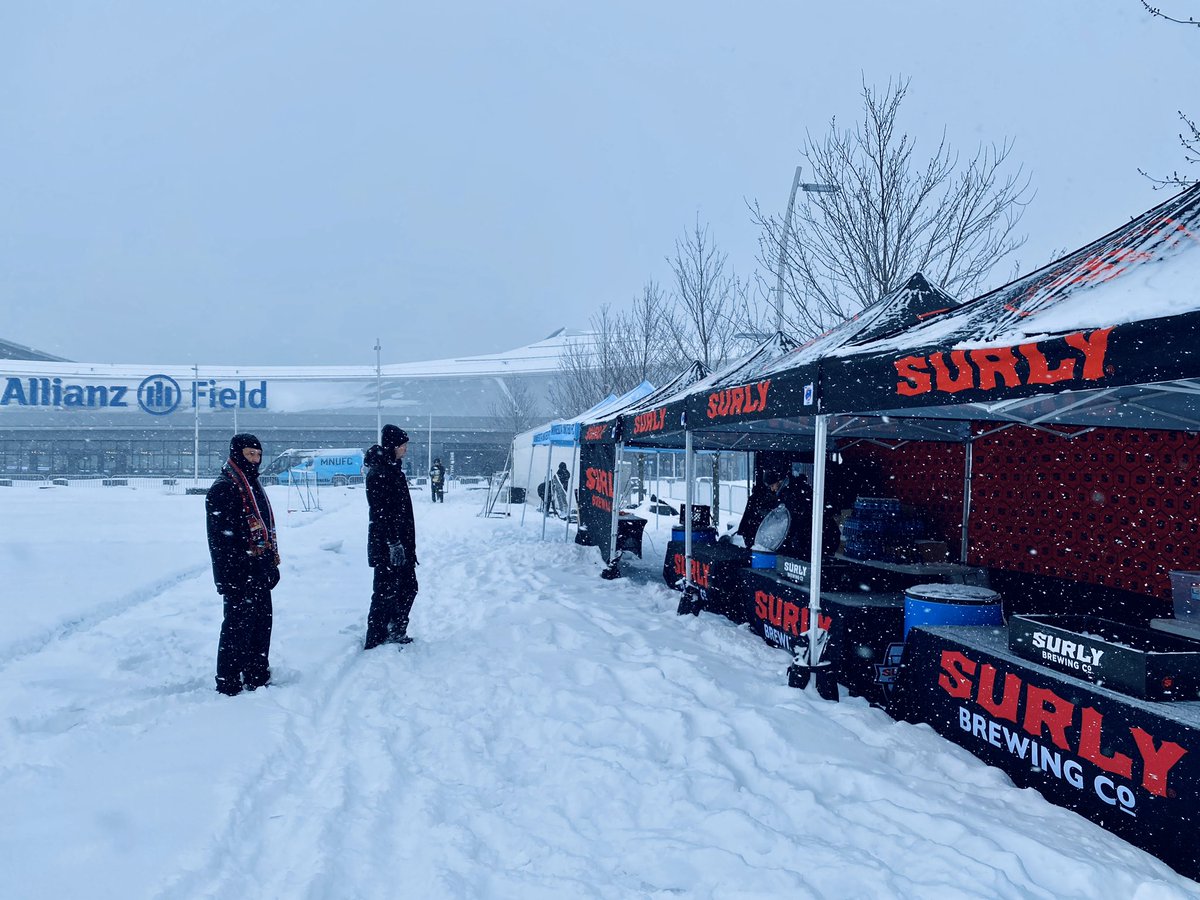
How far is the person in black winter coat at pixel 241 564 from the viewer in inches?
181

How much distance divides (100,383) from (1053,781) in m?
68.7

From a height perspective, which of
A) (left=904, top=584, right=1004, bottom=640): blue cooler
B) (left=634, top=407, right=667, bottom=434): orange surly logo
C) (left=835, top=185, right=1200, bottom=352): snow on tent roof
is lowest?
(left=904, top=584, right=1004, bottom=640): blue cooler

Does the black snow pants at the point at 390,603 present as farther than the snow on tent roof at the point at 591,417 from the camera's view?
No

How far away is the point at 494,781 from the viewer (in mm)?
3580

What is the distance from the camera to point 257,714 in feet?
14.3

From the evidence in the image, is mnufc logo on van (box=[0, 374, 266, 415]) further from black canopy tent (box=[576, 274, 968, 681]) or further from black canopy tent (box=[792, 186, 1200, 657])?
black canopy tent (box=[792, 186, 1200, 657])

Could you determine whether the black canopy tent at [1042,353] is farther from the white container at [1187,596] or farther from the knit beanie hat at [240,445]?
the knit beanie hat at [240,445]

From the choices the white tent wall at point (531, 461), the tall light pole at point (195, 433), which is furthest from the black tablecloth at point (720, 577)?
the tall light pole at point (195, 433)

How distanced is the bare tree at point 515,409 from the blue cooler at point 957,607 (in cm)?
4608

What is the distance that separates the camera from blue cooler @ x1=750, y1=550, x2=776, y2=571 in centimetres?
663

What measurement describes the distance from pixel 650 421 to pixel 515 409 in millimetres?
45514

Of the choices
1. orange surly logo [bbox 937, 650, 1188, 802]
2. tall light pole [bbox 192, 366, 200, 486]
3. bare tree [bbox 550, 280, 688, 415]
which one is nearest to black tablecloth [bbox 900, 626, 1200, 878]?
orange surly logo [bbox 937, 650, 1188, 802]

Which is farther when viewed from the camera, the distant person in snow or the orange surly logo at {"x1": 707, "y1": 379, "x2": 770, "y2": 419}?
the distant person in snow

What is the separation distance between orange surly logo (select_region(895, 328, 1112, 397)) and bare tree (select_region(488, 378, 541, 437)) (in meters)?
46.8
